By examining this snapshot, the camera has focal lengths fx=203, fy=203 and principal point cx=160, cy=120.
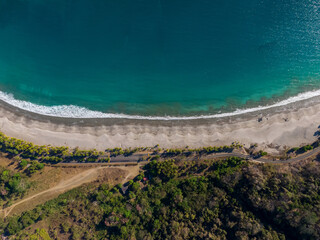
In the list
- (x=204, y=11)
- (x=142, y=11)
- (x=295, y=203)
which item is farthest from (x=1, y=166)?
(x=295, y=203)

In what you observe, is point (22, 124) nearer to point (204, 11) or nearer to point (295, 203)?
point (204, 11)

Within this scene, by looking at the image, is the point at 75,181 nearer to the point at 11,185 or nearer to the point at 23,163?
the point at 23,163


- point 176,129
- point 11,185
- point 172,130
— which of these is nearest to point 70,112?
point 11,185

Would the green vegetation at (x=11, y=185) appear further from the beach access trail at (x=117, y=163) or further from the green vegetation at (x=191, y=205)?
the green vegetation at (x=191, y=205)

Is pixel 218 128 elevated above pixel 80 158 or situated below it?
above

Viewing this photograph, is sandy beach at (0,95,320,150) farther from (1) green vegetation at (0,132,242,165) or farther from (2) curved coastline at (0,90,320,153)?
(1) green vegetation at (0,132,242,165)

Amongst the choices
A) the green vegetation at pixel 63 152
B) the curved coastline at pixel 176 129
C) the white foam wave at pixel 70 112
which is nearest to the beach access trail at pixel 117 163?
the green vegetation at pixel 63 152

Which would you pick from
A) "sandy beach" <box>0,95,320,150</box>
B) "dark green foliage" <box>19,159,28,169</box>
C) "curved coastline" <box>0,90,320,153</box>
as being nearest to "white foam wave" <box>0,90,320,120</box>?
"curved coastline" <box>0,90,320,153</box>
